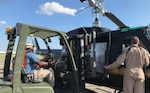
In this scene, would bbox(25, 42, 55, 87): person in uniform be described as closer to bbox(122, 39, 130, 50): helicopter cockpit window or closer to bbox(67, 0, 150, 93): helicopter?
bbox(67, 0, 150, 93): helicopter

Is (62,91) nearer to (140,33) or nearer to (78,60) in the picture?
(78,60)

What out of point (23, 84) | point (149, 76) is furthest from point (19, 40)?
point (149, 76)

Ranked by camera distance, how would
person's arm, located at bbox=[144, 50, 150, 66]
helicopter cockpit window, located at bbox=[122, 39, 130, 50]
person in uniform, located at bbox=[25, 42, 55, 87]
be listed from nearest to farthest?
person in uniform, located at bbox=[25, 42, 55, 87] → person's arm, located at bbox=[144, 50, 150, 66] → helicopter cockpit window, located at bbox=[122, 39, 130, 50]

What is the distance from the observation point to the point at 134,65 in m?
5.41

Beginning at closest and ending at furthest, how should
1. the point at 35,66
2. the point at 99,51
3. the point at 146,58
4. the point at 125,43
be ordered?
the point at 35,66 < the point at 146,58 < the point at 125,43 < the point at 99,51

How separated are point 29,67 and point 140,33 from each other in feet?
7.12

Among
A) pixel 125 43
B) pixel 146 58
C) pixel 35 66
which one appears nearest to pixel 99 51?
pixel 125 43

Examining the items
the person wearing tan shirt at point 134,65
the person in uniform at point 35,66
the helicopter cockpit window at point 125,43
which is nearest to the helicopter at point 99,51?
the helicopter cockpit window at point 125,43

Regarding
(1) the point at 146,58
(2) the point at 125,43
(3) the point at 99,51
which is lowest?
(1) the point at 146,58

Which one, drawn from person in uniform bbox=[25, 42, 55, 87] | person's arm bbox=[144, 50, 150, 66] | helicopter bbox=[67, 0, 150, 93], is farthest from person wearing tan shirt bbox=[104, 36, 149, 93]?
person in uniform bbox=[25, 42, 55, 87]

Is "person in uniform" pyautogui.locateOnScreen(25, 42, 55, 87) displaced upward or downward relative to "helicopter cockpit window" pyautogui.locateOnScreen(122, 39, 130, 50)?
downward

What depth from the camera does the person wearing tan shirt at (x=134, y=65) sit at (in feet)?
17.6

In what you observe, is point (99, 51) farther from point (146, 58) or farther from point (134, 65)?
point (146, 58)

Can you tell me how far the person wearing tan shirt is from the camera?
5.36 m
